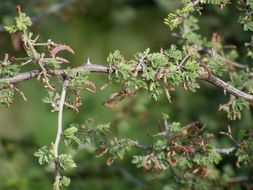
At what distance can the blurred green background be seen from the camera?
286 cm

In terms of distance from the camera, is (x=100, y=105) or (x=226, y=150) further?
(x=100, y=105)

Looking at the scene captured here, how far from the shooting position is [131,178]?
2.90m

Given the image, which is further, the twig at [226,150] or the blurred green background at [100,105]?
the blurred green background at [100,105]

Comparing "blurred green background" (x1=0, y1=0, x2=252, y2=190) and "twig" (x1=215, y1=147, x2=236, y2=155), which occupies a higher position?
"blurred green background" (x1=0, y1=0, x2=252, y2=190)

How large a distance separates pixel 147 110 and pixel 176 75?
1889 mm

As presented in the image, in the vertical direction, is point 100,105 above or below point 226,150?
above

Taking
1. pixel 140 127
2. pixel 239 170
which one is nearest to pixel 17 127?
pixel 140 127

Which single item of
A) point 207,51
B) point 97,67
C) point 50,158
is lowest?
point 50,158

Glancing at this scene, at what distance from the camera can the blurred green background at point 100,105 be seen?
286 cm

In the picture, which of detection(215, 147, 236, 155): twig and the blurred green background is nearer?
detection(215, 147, 236, 155): twig

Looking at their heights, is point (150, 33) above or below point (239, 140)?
above

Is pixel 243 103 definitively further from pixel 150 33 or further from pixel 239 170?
pixel 150 33

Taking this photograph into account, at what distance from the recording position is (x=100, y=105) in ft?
11.9

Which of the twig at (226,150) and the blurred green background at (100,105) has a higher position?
the blurred green background at (100,105)
